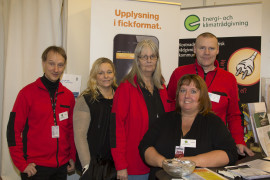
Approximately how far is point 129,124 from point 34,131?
85 cm

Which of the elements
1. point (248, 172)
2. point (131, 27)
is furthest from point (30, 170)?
point (131, 27)

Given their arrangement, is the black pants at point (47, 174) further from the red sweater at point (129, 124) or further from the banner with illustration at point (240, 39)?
the banner with illustration at point (240, 39)

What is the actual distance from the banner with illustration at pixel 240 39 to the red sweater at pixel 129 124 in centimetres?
184

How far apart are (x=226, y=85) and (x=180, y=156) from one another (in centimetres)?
89

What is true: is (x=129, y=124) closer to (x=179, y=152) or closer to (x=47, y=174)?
(x=179, y=152)

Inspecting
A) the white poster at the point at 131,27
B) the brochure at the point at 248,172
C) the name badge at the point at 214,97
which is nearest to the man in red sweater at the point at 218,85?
the name badge at the point at 214,97

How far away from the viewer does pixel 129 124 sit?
6.27 ft

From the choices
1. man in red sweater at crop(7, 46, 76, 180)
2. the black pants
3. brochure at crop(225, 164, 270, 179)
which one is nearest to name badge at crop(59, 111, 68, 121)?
man in red sweater at crop(7, 46, 76, 180)

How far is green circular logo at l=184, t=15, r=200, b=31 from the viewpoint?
10.9ft

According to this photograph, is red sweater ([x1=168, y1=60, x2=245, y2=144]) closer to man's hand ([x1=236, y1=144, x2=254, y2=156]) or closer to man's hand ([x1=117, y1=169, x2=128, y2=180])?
man's hand ([x1=236, y1=144, x2=254, y2=156])

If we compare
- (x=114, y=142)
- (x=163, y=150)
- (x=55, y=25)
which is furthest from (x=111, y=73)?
(x=55, y=25)

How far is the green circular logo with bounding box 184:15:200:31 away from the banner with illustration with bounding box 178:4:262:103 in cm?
2

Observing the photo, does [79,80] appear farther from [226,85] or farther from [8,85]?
[226,85]

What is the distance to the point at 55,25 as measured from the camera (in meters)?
3.10
